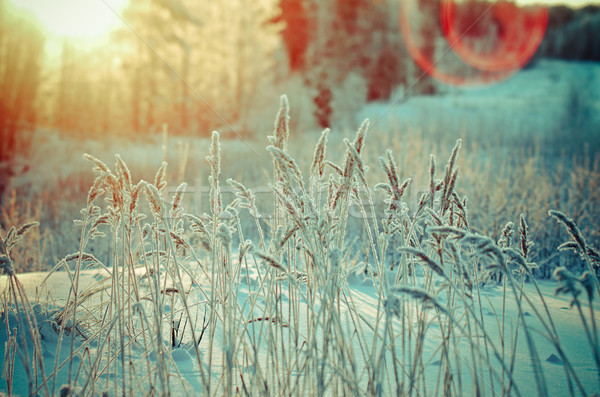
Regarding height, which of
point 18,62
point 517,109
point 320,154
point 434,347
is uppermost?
point 18,62

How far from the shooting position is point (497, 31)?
79.2ft

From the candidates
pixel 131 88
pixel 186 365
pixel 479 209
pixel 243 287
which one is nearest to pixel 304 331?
pixel 186 365

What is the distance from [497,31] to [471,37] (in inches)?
62.8

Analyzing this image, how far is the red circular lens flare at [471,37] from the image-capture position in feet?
66.6

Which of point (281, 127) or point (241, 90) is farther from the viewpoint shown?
point (241, 90)

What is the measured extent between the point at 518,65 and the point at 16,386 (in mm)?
26458

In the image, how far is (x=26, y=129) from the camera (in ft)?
46.5

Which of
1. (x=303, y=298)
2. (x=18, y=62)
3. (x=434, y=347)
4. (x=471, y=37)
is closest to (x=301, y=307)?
(x=434, y=347)

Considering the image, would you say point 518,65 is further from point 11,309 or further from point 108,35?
point 11,309

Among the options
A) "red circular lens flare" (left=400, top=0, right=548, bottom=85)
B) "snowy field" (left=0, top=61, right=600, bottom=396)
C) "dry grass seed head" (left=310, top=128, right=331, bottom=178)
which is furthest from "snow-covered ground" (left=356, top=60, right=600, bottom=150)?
"dry grass seed head" (left=310, top=128, right=331, bottom=178)

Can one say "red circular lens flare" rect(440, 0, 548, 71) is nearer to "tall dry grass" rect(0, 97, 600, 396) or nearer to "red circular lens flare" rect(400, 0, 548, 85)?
"red circular lens flare" rect(400, 0, 548, 85)

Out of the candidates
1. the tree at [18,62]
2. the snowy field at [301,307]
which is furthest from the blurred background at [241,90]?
the snowy field at [301,307]

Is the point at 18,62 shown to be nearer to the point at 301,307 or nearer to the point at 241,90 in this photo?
the point at 241,90

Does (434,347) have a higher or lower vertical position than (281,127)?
lower
